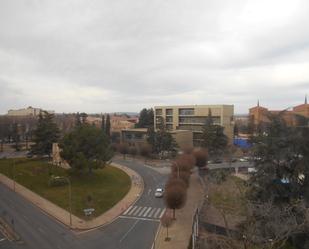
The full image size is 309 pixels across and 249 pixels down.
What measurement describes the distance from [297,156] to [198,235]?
11.2m

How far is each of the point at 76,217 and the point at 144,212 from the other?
7.93m

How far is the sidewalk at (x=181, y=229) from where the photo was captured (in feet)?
89.2

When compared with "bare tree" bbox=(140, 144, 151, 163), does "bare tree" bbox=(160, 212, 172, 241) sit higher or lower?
lower

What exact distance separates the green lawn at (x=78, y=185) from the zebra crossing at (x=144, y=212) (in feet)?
9.85

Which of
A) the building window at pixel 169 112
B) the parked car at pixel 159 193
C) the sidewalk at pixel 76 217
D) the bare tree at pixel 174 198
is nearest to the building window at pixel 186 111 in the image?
the building window at pixel 169 112

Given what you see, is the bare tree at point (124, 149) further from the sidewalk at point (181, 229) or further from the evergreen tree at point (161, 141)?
the sidewalk at point (181, 229)

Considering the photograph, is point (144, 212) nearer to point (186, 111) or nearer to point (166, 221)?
point (166, 221)

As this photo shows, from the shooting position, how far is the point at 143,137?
266 feet

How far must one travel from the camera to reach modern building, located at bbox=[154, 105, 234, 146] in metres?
78.7

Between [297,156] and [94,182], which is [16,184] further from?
[297,156]

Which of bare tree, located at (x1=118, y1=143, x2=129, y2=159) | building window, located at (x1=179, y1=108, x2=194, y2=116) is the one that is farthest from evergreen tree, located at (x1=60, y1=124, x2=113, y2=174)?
building window, located at (x1=179, y1=108, x2=194, y2=116)

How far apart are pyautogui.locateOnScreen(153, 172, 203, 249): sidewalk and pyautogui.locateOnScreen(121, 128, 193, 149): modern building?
34.4 m

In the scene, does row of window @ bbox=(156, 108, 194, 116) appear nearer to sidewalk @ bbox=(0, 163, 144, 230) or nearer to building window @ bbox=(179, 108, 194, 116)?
building window @ bbox=(179, 108, 194, 116)

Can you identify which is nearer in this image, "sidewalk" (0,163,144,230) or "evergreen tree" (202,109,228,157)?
"sidewalk" (0,163,144,230)
